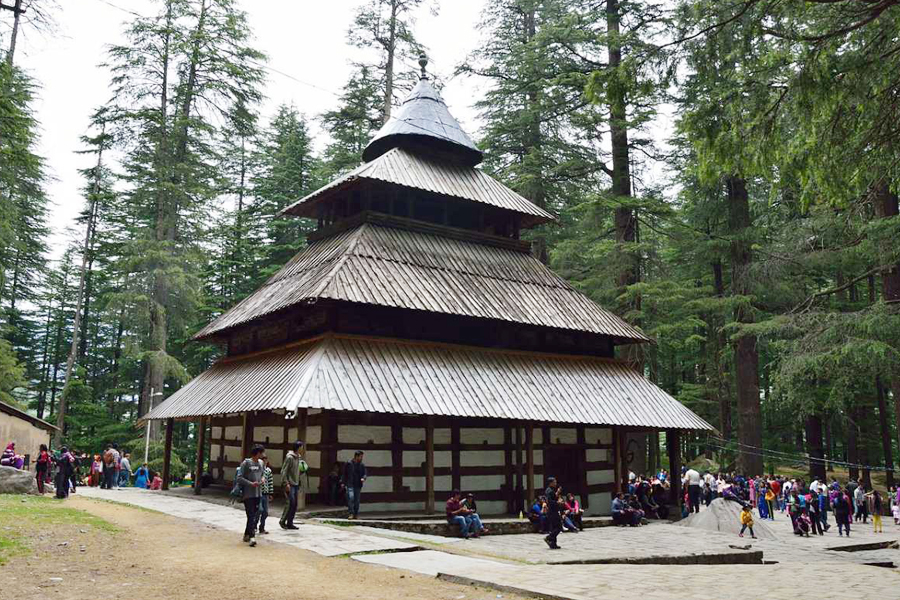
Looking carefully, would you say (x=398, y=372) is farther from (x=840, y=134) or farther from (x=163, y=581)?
(x=840, y=134)

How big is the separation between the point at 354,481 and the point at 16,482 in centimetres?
1030

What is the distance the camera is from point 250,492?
1123 centimetres

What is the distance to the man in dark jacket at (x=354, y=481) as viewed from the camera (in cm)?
1538

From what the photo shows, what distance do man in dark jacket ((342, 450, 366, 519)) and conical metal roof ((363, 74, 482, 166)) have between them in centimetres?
1272

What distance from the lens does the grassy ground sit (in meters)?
10.0

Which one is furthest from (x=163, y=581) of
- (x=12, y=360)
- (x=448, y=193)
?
(x=12, y=360)

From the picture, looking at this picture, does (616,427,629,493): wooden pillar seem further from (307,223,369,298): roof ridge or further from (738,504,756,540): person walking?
(307,223,369,298): roof ridge

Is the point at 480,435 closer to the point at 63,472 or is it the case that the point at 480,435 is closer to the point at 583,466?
the point at 583,466

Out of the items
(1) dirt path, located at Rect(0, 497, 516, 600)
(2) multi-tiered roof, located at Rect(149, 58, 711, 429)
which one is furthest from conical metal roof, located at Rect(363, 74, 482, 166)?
(1) dirt path, located at Rect(0, 497, 516, 600)

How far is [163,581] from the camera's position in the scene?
841cm

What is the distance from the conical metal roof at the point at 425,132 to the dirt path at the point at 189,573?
16015 millimetres

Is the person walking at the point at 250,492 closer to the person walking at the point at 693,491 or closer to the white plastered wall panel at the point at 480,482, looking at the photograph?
the white plastered wall panel at the point at 480,482

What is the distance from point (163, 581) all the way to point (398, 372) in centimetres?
898

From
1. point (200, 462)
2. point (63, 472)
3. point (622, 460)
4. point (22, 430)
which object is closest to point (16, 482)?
point (63, 472)
